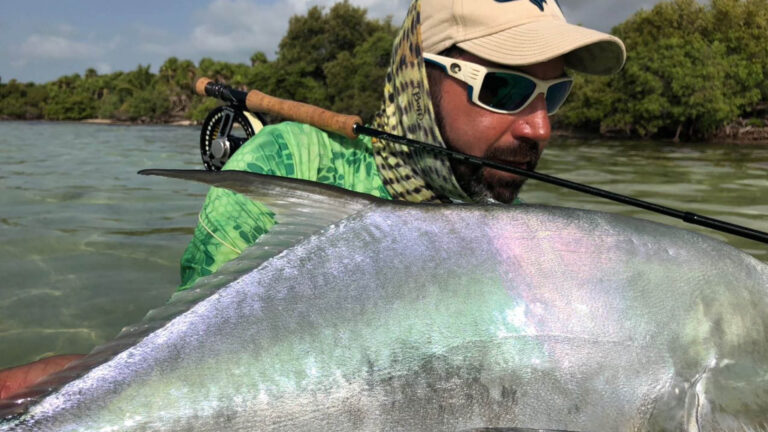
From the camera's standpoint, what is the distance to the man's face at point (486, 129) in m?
1.86

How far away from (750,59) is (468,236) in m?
28.8

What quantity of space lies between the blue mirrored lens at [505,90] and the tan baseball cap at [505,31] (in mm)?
71

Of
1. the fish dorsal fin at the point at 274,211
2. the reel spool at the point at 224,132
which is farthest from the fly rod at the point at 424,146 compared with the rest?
the fish dorsal fin at the point at 274,211

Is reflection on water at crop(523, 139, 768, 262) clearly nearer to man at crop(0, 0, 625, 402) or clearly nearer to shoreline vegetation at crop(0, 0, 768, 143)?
man at crop(0, 0, 625, 402)

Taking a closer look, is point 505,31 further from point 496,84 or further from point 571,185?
point 571,185

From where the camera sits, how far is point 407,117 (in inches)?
79.6

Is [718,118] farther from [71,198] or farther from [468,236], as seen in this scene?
[468,236]

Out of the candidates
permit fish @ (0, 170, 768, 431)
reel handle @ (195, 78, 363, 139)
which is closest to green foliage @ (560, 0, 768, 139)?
reel handle @ (195, 78, 363, 139)

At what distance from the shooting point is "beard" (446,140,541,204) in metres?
1.91

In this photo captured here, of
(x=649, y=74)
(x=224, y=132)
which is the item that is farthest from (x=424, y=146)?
(x=649, y=74)

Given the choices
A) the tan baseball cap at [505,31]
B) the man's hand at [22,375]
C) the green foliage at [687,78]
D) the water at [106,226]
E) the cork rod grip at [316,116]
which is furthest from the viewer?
the green foliage at [687,78]

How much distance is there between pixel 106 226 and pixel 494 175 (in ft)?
13.9

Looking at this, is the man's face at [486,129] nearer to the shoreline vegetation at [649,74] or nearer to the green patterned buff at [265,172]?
the green patterned buff at [265,172]

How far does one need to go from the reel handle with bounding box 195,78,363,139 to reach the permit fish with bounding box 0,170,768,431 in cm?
94
